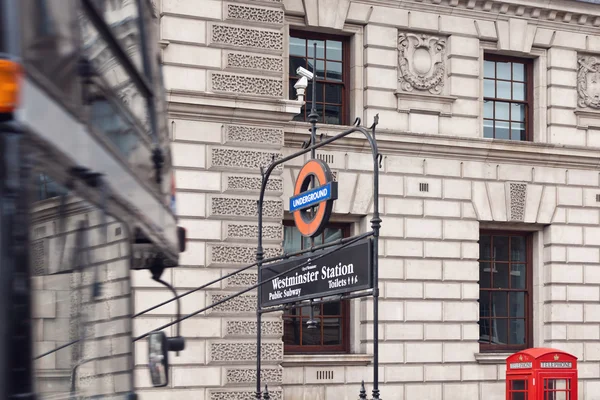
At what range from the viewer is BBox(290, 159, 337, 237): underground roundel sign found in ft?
48.5

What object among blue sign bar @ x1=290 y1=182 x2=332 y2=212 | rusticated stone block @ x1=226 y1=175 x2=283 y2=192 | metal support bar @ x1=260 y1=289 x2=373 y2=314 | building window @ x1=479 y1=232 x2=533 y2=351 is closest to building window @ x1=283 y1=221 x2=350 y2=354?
rusticated stone block @ x1=226 y1=175 x2=283 y2=192

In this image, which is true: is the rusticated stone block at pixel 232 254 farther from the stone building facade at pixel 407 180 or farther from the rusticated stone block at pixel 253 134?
the rusticated stone block at pixel 253 134

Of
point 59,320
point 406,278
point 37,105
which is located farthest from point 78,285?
point 406,278

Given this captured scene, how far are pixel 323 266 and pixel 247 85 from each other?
819 centimetres

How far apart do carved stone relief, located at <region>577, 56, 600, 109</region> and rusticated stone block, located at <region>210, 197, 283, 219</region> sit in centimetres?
814

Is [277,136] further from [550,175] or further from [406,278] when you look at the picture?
[550,175]

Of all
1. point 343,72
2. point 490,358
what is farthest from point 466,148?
point 490,358

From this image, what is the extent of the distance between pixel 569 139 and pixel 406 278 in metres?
5.27

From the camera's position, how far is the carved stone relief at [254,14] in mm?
A: 21297

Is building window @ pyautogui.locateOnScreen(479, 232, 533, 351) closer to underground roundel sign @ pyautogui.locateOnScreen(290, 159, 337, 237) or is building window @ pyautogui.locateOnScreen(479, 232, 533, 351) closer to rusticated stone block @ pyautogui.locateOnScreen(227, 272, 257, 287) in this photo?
rusticated stone block @ pyautogui.locateOnScreen(227, 272, 257, 287)

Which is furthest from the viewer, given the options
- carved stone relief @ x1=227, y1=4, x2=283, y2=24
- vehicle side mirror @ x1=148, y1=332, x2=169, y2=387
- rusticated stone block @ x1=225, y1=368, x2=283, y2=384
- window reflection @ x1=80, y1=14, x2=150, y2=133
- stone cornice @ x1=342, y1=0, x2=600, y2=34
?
stone cornice @ x1=342, y1=0, x2=600, y2=34

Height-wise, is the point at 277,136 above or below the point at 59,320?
above

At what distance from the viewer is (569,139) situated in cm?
2497

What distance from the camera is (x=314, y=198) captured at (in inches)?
599
